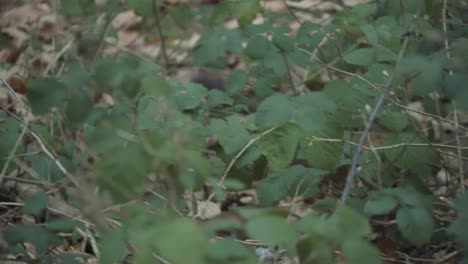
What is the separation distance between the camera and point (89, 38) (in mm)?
3068

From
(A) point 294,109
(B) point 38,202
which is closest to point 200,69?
(A) point 294,109

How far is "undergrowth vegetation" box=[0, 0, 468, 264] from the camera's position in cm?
130

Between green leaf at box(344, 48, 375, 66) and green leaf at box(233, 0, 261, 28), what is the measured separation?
1.35ft

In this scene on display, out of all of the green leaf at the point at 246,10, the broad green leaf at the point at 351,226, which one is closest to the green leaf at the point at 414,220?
the broad green leaf at the point at 351,226

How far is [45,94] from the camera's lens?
1.31m

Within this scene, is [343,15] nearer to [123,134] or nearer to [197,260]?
[123,134]

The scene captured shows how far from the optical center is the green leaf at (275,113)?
5.50 feet

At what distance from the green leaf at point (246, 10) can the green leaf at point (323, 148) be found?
599 mm

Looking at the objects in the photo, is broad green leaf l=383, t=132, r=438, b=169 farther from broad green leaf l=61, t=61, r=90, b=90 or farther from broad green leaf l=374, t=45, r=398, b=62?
broad green leaf l=61, t=61, r=90, b=90

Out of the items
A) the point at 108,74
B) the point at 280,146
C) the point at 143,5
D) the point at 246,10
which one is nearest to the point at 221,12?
the point at 246,10

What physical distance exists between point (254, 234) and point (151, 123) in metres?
0.73

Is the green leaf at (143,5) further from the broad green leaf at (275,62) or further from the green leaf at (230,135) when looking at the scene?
the green leaf at (230,135)

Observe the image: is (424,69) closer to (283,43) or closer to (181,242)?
(181,242)

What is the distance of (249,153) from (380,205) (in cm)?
61
